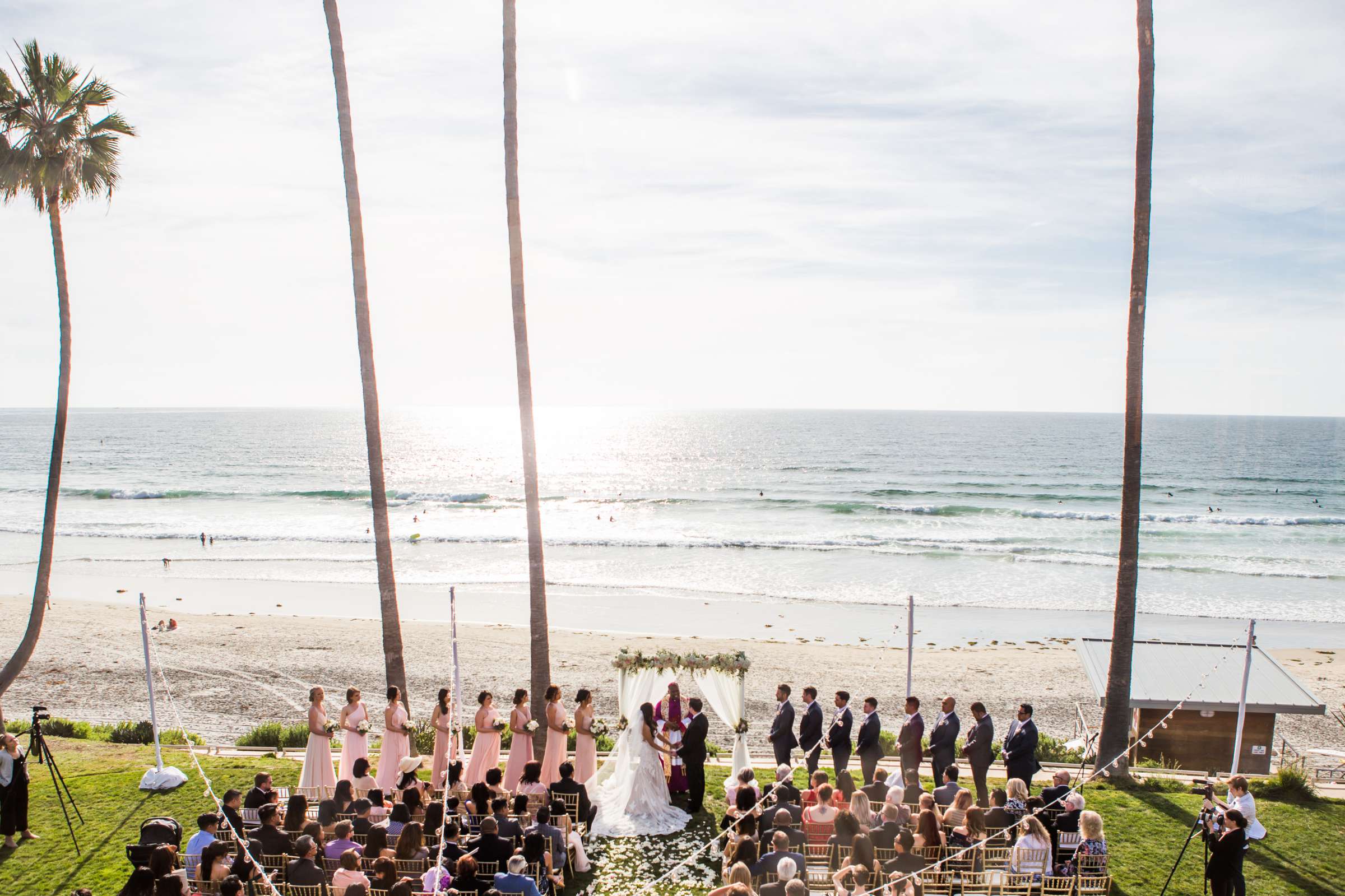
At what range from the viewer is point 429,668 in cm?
2339

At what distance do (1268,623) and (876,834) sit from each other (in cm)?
2985

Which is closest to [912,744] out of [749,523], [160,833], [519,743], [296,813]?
[519,743]

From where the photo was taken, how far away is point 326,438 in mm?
158000

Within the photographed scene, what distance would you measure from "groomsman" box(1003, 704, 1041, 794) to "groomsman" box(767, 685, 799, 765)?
277 centimetres

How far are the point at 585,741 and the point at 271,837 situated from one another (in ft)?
14.5

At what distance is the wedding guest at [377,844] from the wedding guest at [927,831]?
481 cm

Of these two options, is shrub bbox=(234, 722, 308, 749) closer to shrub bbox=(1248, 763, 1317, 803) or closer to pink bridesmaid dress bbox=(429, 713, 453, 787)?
pink bridesmaid dress bbox=(429, 713, 453, 787)

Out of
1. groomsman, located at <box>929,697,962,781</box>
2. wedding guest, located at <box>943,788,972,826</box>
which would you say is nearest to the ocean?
groomsman, located at <box>929,697,962,781</box>

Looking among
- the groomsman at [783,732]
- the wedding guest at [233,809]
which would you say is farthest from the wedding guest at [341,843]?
the groomsman at [783,732]

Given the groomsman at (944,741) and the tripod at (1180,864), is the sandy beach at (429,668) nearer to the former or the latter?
the groomsman at (944,741)

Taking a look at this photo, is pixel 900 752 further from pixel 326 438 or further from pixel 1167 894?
pixel 326 438

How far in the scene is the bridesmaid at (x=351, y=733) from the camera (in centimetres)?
1105

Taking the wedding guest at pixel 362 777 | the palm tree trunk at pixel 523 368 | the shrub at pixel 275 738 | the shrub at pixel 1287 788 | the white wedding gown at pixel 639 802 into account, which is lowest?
the shrub at pixel 275 738

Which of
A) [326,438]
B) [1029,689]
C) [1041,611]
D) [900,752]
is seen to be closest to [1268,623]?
[1041,611]
